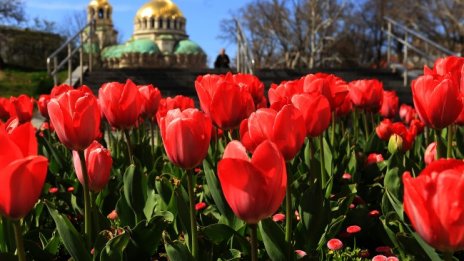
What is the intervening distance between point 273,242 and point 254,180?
42cm

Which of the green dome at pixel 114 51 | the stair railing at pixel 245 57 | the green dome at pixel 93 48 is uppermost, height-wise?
the green dome at pixel 114 51

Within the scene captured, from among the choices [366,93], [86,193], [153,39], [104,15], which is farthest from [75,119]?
[104,15]

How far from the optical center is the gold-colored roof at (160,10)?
Result: 225 feet

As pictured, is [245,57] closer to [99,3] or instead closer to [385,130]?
[385,130]

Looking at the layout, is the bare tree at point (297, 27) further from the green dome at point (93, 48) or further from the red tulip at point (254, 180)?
the red tulip at point (254, 180)

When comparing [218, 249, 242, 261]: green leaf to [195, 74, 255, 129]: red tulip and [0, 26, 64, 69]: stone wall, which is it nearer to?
[195, 74, 255, 129]: red tulip

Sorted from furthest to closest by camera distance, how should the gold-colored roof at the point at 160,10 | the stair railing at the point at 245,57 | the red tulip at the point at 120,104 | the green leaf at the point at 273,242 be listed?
the gold-colored roof at the point at 160,10, the stair railing at the point at 245,57, the red tulip at the point at 120,104, the green leaf at the point at 273,242

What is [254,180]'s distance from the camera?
1.00 metres

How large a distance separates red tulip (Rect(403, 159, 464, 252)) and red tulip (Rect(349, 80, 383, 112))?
2.22 meters

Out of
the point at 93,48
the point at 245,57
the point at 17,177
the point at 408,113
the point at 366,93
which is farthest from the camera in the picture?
the point at 93,48

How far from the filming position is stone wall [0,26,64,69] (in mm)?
51750

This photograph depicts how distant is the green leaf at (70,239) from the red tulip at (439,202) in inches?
33.7

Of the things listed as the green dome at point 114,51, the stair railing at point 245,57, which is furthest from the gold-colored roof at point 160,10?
the stair railing at point 245,57

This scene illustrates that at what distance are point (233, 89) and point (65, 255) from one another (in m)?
0.94
